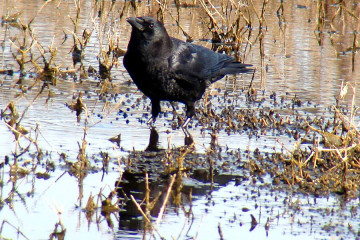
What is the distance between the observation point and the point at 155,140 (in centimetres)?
631

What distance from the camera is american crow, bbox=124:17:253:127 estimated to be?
6.42m

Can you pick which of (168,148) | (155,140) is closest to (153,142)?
(155,140)

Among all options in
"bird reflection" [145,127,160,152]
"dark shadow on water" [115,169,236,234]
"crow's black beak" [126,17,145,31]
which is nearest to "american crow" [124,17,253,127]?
"crow's black beak" [126,17,145,31]

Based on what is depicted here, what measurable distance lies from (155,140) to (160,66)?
0.70m

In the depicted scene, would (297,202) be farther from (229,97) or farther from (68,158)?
(229,97)

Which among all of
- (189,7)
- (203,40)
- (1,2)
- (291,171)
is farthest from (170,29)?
(291,171)

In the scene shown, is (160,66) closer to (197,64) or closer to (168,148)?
(197,64)

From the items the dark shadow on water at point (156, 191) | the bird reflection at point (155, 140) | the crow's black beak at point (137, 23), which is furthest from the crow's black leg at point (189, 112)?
the dark shadow on water at point (156, 191)

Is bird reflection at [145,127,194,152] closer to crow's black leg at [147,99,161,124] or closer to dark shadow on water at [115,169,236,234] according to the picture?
crow's black leg at [147,99,161,124]

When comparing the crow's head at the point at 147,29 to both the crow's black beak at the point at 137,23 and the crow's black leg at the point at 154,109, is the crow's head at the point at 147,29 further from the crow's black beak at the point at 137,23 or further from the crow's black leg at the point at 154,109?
the crow's black leg at the point at 154,109

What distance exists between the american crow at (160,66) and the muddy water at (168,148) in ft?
1.15

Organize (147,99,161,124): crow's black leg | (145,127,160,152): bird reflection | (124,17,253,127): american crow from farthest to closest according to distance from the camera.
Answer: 1. (147,99,161,124): crow's black leg
2. (124,17,253,127): american crow
3. (145,127,160,152): bird reflection

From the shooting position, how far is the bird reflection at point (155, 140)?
6.01 meters

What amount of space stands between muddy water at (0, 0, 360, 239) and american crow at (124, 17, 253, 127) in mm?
351
